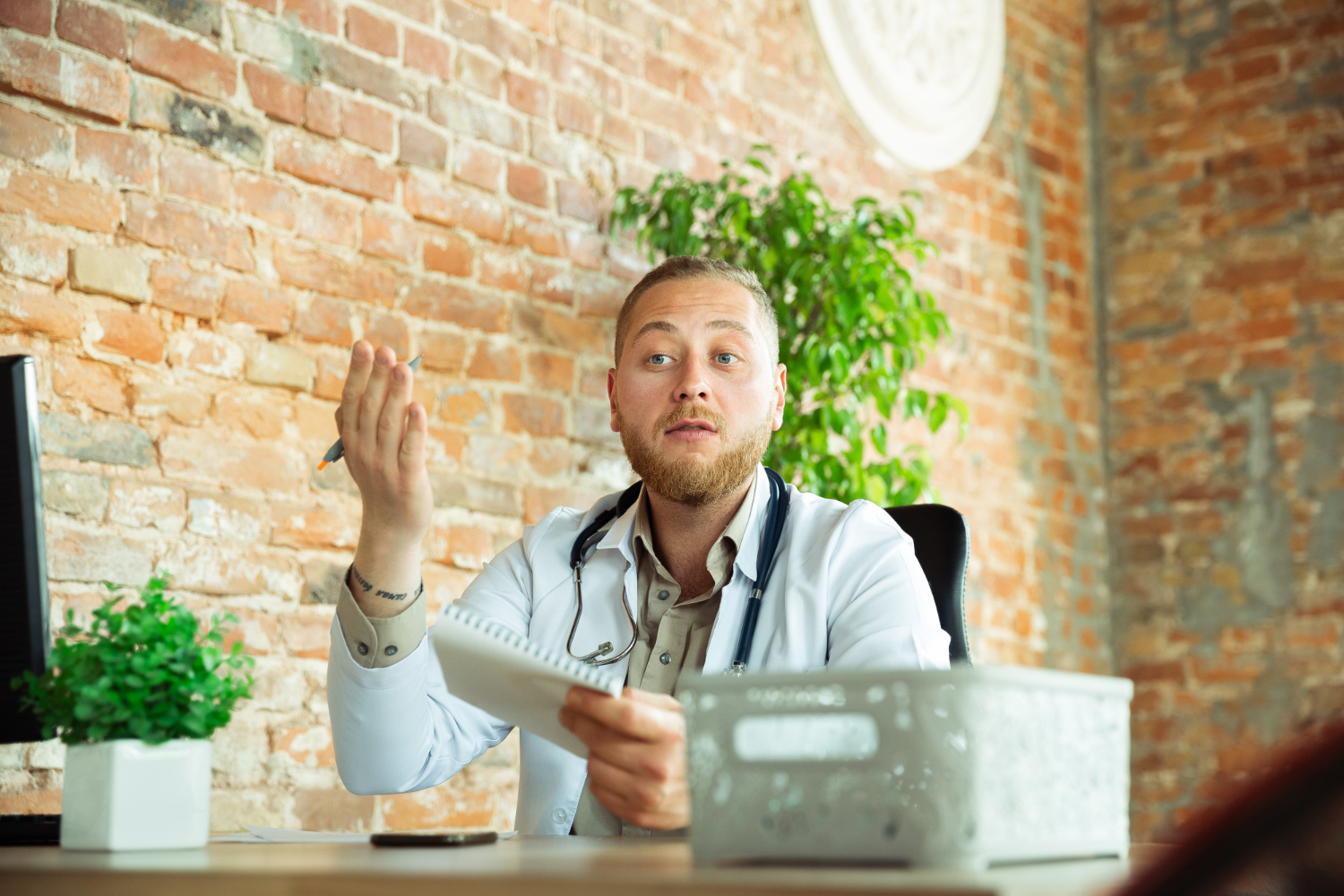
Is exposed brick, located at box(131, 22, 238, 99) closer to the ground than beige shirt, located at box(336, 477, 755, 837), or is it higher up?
higher up

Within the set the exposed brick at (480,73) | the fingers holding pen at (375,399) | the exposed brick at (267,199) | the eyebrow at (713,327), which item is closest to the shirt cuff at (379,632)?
the fingers holding pen at (375,399)

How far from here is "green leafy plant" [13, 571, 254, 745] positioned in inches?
43.0

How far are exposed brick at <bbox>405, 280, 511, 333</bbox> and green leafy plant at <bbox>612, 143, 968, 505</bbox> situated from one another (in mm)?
400

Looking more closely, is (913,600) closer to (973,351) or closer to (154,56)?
(154,56)

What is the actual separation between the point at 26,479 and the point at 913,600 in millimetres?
1030

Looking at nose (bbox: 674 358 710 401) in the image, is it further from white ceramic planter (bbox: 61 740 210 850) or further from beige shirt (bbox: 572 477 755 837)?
white ceramic planter (bbox: 61 740 210 850)

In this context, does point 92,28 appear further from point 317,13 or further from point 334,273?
point 334,273

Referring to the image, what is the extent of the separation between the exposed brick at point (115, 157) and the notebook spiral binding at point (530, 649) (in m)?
1.51

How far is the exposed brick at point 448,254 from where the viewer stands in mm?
2693

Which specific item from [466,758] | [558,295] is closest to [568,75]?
[558,295]

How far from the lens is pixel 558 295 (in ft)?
9.64

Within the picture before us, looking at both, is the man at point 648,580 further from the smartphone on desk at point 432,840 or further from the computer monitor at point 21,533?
the computer monitor at point 21,533

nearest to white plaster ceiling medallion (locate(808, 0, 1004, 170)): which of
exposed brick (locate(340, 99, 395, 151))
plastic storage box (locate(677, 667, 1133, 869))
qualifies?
exposed brick (locate(340, 99, 395, 151))

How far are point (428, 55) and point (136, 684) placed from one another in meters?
1.94
